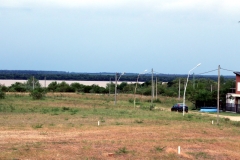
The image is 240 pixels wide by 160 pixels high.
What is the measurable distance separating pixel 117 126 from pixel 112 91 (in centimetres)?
6641

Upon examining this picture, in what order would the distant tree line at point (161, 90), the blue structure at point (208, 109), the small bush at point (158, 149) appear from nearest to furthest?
the small bush at point (158, 149) → the blue structure at point (208, 109) → the distant tree line at point (161, 90)

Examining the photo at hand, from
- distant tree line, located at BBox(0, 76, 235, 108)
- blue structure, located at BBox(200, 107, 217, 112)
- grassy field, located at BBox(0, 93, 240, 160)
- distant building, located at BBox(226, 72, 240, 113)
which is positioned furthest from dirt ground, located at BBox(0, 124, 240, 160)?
distant tree line, located at BBox(0, 76, 235, 108)

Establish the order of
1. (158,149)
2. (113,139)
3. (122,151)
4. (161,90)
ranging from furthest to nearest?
(161,90), (113,139), (158,149), (122,151)

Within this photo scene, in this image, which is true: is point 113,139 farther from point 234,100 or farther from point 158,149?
point 234,100

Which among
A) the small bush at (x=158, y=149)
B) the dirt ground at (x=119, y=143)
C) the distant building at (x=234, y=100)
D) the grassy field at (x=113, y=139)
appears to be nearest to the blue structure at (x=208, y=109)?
the distant building at (x=234, y=100)

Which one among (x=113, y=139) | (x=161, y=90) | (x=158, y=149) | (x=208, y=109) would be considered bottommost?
(x=158, y=149)

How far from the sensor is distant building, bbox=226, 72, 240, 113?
189 feet

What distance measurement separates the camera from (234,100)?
58812mm

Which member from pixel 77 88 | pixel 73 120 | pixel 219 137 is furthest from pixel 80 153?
pixel 77 88

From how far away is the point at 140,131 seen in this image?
1163 inches

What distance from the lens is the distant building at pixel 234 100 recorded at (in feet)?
189

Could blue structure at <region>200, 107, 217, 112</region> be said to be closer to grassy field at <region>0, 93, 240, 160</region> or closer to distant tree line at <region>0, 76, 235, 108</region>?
distant tree line at <region>0, 76, 235, 108</region>

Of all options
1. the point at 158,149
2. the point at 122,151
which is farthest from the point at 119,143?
the point at 122,151

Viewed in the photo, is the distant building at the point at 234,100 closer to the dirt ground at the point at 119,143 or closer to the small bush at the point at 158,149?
the dirt ground at the point at 119,143
